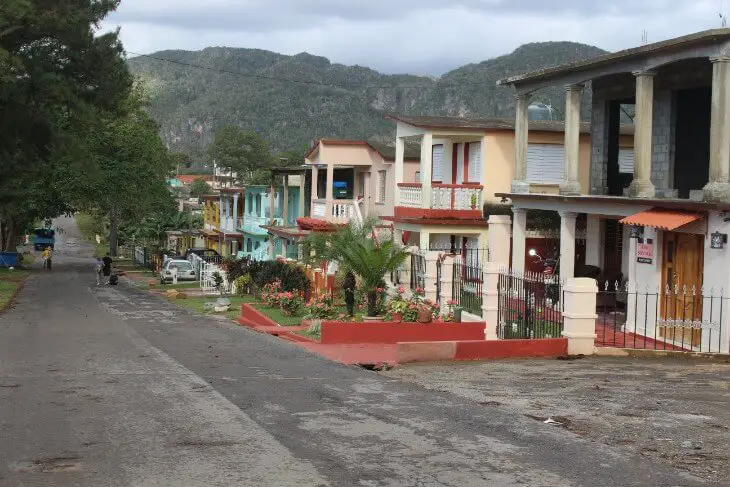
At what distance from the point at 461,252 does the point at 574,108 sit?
8.91 m

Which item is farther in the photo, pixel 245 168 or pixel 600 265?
pixel 245 168

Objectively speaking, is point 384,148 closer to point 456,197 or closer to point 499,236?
point 456,197

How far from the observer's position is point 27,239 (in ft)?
407

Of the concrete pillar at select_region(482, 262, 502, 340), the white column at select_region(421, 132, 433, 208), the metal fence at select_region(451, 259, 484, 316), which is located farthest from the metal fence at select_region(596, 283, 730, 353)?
the white column at select_region(421, 132, 433, 208)

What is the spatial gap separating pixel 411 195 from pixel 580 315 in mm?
15102

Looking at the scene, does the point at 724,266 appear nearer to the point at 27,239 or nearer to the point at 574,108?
the point at 574,108

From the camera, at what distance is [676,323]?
60.8 feet

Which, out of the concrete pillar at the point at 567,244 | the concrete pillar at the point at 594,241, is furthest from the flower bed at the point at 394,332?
the concrete pillar at the point at 594,241

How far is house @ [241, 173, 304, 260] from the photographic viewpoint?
51.1 meters

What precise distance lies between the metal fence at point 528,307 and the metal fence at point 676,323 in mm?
931

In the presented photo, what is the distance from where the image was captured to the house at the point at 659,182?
1861 centimetres

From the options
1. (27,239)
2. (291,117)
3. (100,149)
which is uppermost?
(291,117)

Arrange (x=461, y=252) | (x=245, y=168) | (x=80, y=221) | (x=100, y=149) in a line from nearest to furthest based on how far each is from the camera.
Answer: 1. (x=461, y=252)
2. (x=100, y=149)
3. (x=80, y=221)
4. (x=245, y=168)

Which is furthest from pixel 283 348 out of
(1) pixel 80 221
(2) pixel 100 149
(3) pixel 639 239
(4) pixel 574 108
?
(1) pixel 80 221
